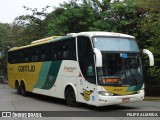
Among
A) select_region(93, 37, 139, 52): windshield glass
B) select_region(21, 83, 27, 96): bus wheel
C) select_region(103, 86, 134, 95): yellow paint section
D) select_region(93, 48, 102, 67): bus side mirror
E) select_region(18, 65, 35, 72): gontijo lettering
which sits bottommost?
select_region(21, 83, 27, 96): bus wheel

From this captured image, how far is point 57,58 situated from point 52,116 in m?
5.18

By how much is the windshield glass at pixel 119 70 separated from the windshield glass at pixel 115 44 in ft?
0.93

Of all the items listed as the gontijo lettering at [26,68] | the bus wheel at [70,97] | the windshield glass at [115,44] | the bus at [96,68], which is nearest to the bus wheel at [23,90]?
the gontijo lettering at [26,68]

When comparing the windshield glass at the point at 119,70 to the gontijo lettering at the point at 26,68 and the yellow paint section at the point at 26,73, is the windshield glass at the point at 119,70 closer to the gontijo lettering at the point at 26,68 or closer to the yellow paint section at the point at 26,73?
the yellow paint section at the point at 26,73

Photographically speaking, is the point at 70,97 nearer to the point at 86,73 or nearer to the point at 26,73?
the point at 86,73

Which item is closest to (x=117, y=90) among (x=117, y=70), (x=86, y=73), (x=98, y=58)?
(x=117, y=70)

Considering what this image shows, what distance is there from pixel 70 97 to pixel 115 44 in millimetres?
3457

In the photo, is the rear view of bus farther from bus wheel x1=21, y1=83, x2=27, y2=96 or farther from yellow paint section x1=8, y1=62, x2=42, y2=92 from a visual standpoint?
bus wheel x1=21, y1=83, x2=27, y2=96

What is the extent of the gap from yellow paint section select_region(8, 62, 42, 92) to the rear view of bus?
645cm

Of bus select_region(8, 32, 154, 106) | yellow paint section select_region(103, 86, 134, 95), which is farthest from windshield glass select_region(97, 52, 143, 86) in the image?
yellow paint section select_region(103, 86, 134, 95)

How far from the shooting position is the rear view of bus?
569 inches

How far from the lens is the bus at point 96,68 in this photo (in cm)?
1450

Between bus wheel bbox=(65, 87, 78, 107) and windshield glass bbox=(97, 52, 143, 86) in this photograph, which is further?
bus wheel bbox=(65, 87, 78, 107)

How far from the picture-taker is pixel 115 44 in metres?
15.3
